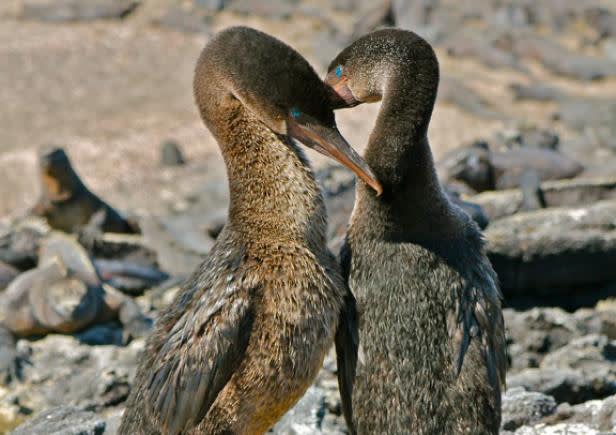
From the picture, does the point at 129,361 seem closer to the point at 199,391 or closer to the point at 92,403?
the point at 92,403

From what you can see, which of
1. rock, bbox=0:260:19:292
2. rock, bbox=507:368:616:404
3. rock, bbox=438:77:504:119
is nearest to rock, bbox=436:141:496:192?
rock, bbox=0:260:19:292

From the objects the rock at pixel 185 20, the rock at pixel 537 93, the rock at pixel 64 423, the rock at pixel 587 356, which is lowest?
the rock at pixel 64 423

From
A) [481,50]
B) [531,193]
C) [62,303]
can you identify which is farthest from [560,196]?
[481,50]

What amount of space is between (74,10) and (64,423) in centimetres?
1737

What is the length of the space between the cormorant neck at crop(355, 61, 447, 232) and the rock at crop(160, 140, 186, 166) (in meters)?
10.5

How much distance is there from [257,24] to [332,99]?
1685cm

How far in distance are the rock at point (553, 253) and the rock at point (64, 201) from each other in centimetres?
523

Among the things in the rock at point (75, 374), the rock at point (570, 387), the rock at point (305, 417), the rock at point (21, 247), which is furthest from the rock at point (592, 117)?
the rock at point (305, 417)

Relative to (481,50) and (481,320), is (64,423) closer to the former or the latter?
(481,320)

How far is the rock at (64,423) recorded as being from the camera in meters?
6.61

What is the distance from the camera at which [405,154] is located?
211 inches

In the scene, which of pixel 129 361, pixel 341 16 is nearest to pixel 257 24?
pixel 341 16

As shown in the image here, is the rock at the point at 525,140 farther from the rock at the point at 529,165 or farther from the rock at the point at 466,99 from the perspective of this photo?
the rock at the point at 466,99

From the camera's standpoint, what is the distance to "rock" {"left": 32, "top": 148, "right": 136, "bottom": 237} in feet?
41.5
